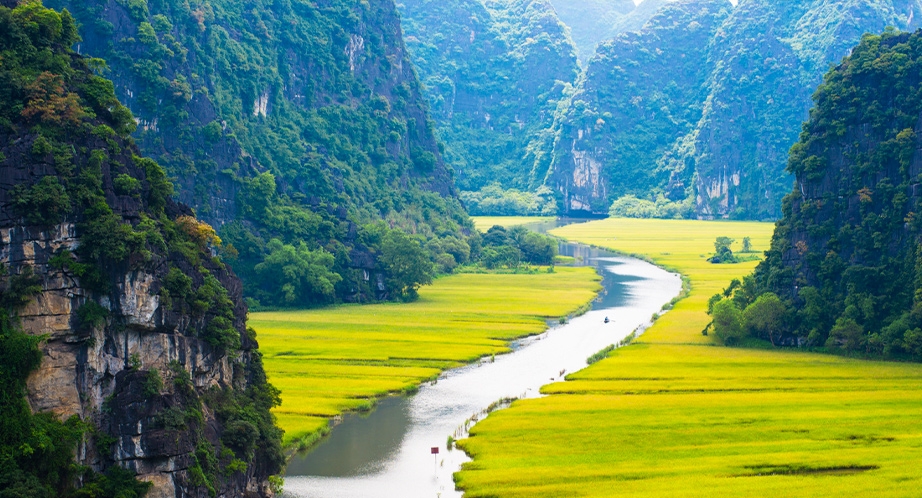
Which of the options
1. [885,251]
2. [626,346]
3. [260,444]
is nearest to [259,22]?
[626,346]

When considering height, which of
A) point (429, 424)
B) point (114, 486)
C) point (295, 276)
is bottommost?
point (429, 424)

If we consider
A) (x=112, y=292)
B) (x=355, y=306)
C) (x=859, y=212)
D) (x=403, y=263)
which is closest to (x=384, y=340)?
(x=355, y=306)

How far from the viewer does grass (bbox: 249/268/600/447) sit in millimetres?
61906

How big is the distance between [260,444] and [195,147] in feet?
213

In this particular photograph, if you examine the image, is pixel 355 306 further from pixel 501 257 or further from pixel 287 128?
pixel 501 257

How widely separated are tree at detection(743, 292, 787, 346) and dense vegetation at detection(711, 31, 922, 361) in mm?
67

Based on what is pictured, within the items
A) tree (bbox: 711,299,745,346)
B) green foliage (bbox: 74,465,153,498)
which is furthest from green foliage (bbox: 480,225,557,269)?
green foliage (bbox: 74,465,153,498)

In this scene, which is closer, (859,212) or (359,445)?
(359,445)

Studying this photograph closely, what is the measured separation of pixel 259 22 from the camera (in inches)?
5266

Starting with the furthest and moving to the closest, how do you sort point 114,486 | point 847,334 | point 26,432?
point 847,334
point 114,486
point 26,432

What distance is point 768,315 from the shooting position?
79.4 m

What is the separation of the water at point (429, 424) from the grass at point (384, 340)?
1566 mm

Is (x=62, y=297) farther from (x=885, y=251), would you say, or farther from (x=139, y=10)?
(x=139, y=10)

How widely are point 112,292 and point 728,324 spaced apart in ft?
170
